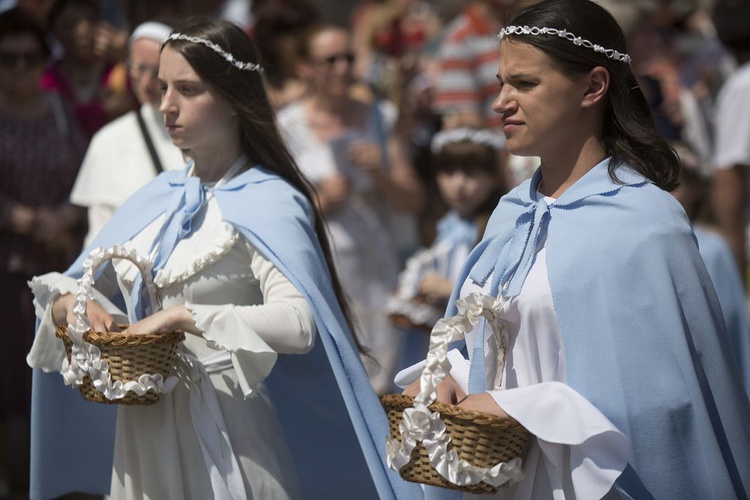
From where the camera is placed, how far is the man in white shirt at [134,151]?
6.27 meters

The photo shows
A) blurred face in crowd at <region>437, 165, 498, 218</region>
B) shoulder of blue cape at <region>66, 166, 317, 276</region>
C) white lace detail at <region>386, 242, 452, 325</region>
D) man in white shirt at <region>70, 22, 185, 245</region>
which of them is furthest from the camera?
blurred face in crowd at <region>437, 165, 498, 218</region>

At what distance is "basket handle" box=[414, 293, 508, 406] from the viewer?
11.7ft

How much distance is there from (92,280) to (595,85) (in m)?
1.72

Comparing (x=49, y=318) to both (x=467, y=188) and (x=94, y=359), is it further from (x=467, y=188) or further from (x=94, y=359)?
(x=467, y=188)

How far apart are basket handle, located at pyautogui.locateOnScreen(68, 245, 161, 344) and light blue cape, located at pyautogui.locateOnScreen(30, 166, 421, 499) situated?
35cm

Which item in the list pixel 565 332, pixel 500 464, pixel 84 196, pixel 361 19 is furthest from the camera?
pixel 361 19

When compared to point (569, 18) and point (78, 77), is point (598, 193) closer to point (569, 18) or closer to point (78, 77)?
point (569, 18)

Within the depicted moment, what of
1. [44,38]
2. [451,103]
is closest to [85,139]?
[44,38]

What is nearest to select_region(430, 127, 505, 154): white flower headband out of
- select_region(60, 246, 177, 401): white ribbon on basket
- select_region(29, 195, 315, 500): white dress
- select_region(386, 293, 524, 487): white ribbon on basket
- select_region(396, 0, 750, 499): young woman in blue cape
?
select_region(29, 195, 315, 500): white dress

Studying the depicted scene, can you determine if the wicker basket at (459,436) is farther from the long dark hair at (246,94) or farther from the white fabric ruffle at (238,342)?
the long dark hair at (246,94)

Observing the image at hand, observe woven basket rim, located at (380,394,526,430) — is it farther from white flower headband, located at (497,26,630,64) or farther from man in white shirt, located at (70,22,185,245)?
man in white shirt, located at (70,22,185,245)

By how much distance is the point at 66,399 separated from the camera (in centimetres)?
491

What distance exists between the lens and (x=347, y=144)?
8.21 m

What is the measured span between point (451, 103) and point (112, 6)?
2380mm
